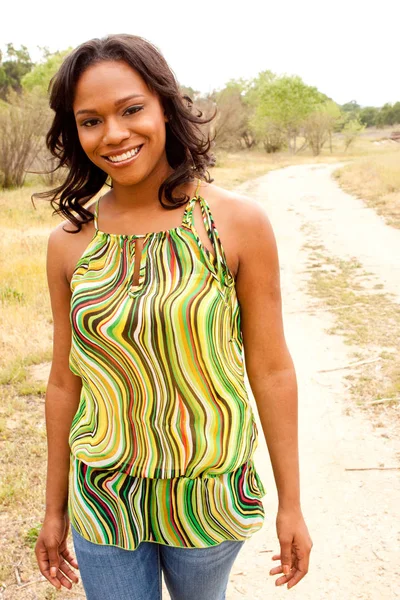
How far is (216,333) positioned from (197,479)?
315mm

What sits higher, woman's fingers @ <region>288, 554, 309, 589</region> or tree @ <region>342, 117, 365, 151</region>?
woman's fingers @ <region>288, 554, 309, 589</region>

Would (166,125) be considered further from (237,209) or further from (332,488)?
(332,488)

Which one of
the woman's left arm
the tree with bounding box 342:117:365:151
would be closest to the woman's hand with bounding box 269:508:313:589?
the woman's left arm

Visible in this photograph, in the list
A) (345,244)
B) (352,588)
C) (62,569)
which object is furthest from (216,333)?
(345,244)

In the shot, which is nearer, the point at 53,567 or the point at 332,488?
the point at 53,567

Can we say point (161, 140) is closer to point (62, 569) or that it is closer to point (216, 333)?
point (216, 333)

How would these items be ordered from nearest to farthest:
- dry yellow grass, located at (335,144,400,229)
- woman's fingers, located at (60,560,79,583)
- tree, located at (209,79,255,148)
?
woman's fingers, located at (60,560,79,583) → dry yellow grass, located at (335,144,400,229) → tree, located at (209,79,255,148)

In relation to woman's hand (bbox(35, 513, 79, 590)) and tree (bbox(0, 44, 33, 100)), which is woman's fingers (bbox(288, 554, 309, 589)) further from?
tree (bbox(0, 44, 33, 100))

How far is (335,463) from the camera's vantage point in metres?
3.36

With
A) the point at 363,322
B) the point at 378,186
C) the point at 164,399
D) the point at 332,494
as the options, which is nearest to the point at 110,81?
the point at 164,399

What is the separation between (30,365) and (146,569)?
12.0 feet

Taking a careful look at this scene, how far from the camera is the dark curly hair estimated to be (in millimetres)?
1327

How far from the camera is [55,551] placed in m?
1.50

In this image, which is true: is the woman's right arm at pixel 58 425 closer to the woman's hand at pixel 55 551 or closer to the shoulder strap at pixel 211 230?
the woman's hand at pixel 55 551
